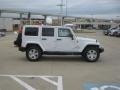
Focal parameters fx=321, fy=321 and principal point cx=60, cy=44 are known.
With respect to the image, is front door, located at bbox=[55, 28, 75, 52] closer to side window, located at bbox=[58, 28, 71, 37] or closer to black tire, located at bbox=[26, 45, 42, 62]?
side window, located at bbox=[58, 28, 71, 37]

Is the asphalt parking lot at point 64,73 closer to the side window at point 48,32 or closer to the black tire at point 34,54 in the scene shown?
the black tire at point 34,54

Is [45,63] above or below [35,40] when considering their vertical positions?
below

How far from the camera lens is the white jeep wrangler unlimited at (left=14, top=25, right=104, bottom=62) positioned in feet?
51.2

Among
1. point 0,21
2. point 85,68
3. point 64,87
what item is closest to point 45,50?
point 85,68

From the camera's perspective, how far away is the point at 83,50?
1580 cm

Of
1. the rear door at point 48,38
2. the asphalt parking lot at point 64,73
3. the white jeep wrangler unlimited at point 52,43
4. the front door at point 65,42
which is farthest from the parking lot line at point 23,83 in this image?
the front door at point 65,42

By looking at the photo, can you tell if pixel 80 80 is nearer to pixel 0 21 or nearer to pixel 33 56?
pixel 33 56

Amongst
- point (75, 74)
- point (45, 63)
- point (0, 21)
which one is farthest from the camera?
point (0, 21)

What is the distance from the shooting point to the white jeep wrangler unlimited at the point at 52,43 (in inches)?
615

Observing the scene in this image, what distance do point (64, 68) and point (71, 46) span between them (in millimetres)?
2484

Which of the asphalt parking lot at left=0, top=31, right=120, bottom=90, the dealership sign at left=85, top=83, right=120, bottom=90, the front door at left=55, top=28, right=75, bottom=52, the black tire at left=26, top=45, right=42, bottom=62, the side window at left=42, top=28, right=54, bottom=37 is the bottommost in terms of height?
the asphalt parking lot at left=0, top=31, right=120, bottom=90

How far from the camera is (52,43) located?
15.7m

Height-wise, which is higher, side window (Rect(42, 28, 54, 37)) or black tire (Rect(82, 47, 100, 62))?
side window (Rect(42, 28, 54, 37))

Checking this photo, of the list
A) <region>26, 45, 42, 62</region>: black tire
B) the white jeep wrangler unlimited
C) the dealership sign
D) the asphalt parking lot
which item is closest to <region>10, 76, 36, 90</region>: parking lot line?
the asphalt parking lot
